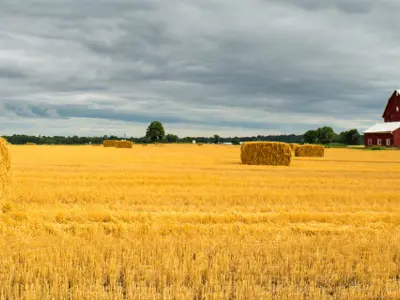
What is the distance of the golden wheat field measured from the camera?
5.86 metres

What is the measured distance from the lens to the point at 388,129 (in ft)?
232

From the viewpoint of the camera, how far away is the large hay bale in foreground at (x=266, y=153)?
2822 cm

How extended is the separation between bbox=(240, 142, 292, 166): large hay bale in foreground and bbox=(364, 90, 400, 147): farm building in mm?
46553

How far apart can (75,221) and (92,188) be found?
17.9 feet

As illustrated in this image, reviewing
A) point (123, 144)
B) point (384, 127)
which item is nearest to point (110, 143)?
point (123, 144)

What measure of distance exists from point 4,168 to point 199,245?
7680 mm

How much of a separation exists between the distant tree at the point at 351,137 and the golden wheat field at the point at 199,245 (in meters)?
85.6

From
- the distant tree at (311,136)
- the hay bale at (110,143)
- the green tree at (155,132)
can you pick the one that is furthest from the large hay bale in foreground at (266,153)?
the green tree at (155,132)

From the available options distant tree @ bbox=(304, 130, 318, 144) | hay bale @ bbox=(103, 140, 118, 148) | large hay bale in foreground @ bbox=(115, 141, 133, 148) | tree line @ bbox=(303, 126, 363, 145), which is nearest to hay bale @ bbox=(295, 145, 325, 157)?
large hay bale in foreground @ bbox=(115, 141, 133, 148)

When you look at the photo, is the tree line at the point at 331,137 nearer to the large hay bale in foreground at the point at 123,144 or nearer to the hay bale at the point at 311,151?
the large hay bale in foreground at the point at 123,144

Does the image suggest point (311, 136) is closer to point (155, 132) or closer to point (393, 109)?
point (393, 109)

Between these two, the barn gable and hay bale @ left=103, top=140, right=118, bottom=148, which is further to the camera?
the barn gable

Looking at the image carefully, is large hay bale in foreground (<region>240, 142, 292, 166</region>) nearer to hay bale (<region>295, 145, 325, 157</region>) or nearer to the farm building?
hay bale (<region>295, 145, 325, 157</region>)

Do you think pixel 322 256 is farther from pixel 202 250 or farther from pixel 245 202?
pixel 245 202
